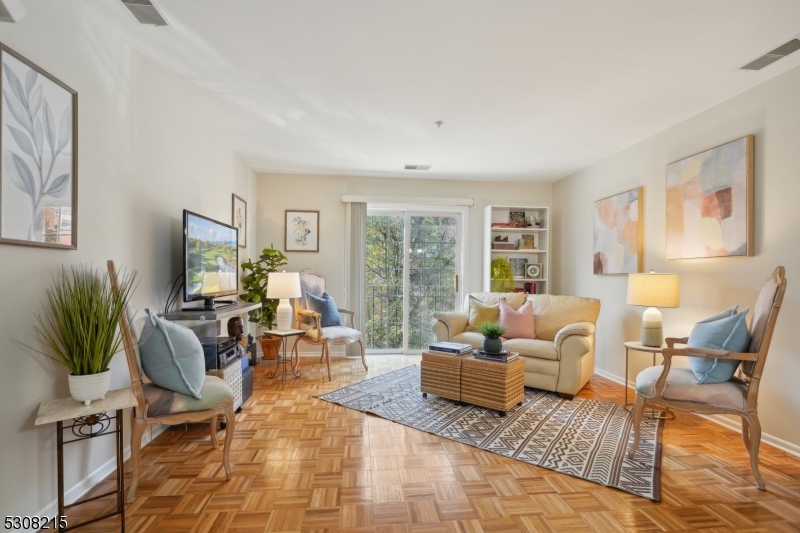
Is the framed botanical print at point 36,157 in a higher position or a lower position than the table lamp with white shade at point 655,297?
higher

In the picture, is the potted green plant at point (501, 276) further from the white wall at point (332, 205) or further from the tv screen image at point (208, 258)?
the tv screen image at point (208, 258)

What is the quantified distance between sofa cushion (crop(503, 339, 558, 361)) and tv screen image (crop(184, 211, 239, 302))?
→ 2.72 metres

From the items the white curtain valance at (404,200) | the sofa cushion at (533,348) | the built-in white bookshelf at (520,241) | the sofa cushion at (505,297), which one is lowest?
the sofa cushion at (533,348)

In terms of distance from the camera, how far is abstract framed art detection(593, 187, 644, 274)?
4.10m

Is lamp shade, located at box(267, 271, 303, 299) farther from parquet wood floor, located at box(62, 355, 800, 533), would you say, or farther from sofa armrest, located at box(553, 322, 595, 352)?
sofa armrest, located at box(553, 322, 595, 352)

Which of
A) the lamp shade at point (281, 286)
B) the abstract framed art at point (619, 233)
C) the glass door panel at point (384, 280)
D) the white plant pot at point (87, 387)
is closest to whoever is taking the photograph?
the white plant pot at point (87, 387)

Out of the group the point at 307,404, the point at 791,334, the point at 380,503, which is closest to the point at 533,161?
the point at 791,334

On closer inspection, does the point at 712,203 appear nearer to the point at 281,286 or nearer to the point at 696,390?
the point at 696,390

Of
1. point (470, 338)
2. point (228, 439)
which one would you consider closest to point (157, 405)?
point (228, 439)

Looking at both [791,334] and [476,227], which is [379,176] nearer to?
[476,227]

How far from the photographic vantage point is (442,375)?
3.56 m

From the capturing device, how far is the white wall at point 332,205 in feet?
18.4

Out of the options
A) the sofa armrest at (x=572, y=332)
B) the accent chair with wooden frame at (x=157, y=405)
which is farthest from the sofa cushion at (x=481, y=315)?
the accent chair with wooden frame at (x=157, y=405)

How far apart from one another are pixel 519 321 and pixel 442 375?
1.30m
